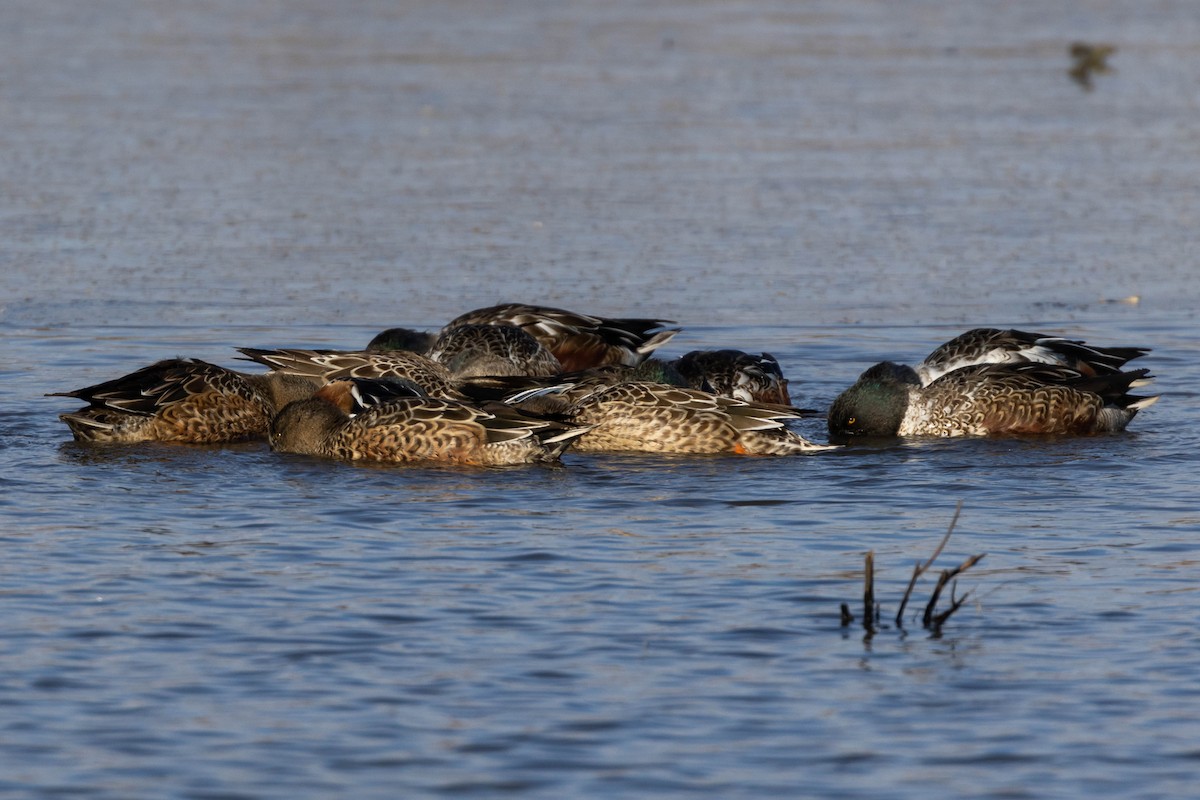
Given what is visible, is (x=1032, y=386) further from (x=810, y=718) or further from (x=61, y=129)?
(x=61, y=129)

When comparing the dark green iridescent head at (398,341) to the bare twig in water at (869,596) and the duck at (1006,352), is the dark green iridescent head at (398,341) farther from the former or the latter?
the bare twig in water at (869,596)

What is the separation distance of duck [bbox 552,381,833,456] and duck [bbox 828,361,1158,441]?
0.61 m

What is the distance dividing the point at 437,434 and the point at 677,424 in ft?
4.42

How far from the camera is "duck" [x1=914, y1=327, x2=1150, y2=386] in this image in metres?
11.7

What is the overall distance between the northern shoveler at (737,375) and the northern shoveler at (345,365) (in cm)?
143

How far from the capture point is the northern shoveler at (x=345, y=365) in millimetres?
11461

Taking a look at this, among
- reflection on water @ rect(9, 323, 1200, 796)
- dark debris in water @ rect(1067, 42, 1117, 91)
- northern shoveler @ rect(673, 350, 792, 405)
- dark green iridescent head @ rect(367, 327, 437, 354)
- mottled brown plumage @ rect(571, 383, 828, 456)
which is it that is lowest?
reflection on water @ rect(9, 323, 1200, 796)

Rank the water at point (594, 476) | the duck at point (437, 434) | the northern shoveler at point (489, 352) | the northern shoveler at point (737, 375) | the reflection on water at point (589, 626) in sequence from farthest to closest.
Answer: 1. the northern shoveler at point (489, 352)
2. the northern shoveler at point (737, 375)
3. the duck at point (437, 434)
4. the water at point (594, 476)
5. the reflection on water at point (589, 626)

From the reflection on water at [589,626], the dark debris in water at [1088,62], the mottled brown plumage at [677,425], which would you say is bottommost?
the reflection on water at [589,626]

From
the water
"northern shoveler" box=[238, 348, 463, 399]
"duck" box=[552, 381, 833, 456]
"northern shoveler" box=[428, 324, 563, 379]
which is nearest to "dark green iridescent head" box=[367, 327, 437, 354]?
"northern shoveler" box=[428, 324, 563, 379]

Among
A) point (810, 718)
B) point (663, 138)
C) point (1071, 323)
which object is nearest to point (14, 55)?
point (663, 138)

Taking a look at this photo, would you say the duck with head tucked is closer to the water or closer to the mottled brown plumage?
the water

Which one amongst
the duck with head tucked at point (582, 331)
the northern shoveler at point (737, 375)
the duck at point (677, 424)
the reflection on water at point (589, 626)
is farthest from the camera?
the duck with head tucked at point (582, 331)

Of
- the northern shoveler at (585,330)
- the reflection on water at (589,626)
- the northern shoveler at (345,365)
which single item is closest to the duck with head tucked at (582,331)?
the northern shoveler at (585,330)
